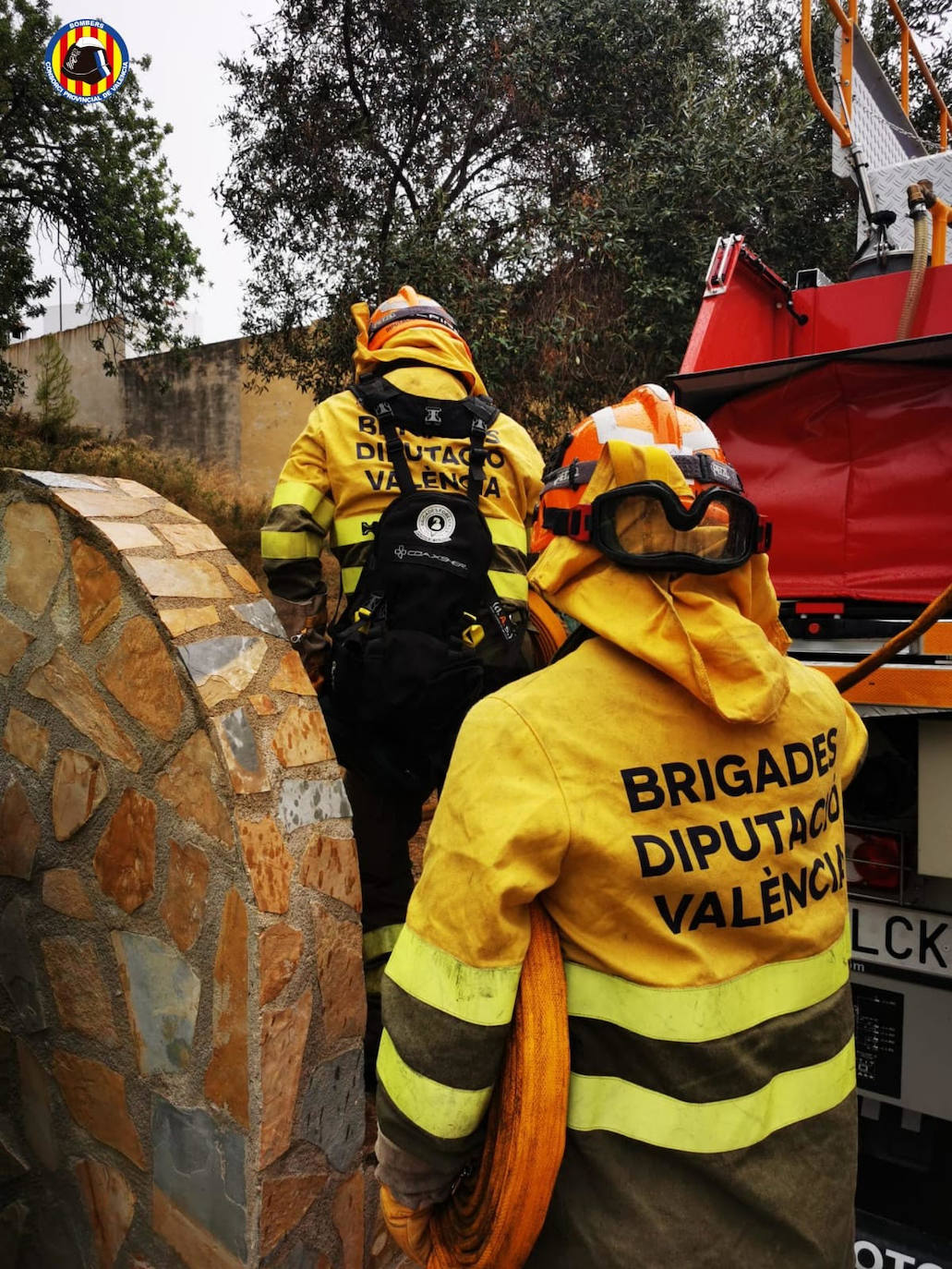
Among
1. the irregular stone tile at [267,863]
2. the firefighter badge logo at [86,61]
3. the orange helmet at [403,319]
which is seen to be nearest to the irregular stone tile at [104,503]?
the irregular stone tile at [267,863]

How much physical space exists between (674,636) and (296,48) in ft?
32.6

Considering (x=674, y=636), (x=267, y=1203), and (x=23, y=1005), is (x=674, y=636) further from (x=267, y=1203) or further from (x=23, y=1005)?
(x=23, y=1005)

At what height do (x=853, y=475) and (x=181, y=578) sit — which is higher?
(x=853, y=475)

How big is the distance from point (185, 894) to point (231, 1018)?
25cm

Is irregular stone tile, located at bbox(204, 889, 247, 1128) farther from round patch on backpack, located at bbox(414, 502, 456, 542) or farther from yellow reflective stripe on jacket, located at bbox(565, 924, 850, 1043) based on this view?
round patch on backpack, located at bbox(414, 502, 456, 542)

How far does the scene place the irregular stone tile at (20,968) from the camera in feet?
7.20

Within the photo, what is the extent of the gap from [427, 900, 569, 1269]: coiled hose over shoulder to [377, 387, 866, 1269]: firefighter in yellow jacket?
0.11 feet

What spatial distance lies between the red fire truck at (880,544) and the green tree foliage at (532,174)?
13.2 feet

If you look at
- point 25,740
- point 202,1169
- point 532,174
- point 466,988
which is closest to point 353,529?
point 25,740

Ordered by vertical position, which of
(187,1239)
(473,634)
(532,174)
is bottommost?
(187,1239)

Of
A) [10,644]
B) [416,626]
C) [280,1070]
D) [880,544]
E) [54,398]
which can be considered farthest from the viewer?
[54,398]

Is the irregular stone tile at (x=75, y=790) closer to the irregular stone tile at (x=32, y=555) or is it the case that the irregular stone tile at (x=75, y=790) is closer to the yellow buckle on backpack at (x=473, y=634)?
the irregular stone tile at (x=32, y=555)

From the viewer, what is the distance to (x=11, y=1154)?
226 centimetres

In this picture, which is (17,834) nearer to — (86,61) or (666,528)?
(666,528)
